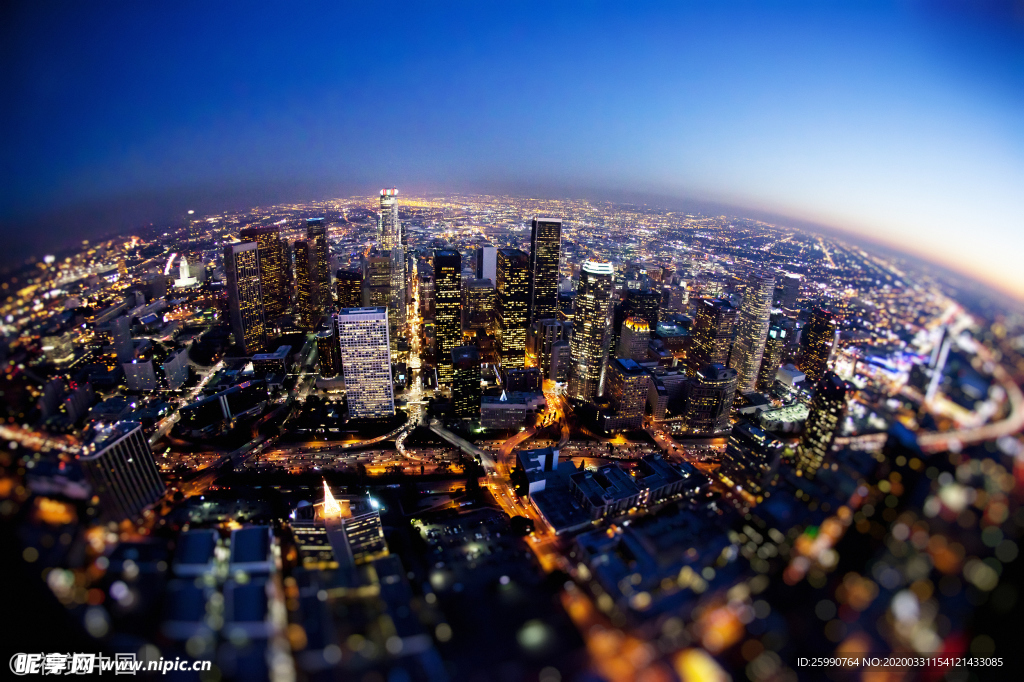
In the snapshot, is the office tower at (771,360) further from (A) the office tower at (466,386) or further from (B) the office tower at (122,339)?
(B) the office tower at (122,339)

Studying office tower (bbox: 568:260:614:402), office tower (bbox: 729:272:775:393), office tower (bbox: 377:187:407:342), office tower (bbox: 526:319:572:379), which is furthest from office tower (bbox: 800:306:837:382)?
office tower (bbox: 377:187:407:342)

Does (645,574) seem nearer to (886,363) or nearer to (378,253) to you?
(886,363)

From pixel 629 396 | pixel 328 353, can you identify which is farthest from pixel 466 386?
pixel 328 353

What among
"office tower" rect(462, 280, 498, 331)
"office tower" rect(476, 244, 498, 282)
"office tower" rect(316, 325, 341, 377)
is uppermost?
"office tower" rect(476, 244, 498, 282)

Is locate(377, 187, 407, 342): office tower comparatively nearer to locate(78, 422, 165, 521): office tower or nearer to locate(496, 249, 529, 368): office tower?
locate(496, 249, 529, 368): office tower

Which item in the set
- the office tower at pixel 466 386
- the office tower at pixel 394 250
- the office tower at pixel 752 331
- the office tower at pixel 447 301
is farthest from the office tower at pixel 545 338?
the office tower at pixel 752 331

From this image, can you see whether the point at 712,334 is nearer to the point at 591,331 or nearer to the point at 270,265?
the point at 591,331
